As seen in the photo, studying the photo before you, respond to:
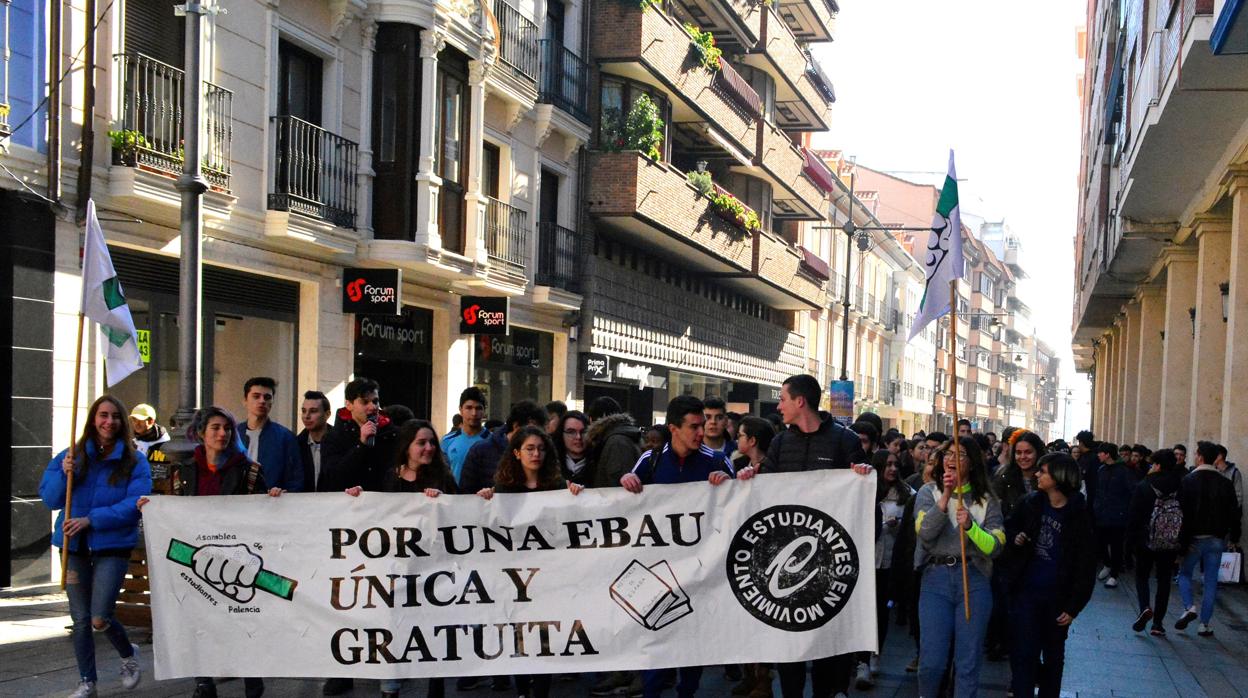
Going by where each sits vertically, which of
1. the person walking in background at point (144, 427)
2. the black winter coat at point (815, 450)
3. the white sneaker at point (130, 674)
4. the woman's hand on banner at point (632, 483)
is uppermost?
the black winter coat at point (815, 450)

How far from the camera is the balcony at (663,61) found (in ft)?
86.4

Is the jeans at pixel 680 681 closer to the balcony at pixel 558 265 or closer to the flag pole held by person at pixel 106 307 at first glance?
the flag pole held by person at pixel 106 307

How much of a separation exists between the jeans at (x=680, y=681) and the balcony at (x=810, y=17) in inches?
1384

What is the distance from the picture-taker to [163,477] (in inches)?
438

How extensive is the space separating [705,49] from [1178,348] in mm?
11759

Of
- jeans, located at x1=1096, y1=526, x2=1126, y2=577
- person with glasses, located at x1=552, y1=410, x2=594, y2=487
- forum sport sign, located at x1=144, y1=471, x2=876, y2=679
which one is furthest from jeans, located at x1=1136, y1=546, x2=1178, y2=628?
forum sport sign, located at x1=144, y1=471, x2=876, y2=679

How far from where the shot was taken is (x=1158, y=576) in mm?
12539

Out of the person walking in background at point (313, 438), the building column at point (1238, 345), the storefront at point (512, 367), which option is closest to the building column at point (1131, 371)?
the storefront at point (512, 367)

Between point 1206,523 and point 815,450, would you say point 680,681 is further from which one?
point 1206,523

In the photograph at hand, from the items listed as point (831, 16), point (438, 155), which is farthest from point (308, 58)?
point (831, 16)

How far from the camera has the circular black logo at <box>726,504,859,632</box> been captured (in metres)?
7.45

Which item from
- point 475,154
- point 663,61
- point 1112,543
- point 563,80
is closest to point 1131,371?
point 663,61

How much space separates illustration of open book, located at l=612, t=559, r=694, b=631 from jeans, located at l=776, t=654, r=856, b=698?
677 millimetres

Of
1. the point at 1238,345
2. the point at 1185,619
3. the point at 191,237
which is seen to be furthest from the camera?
the point at 1238,345
